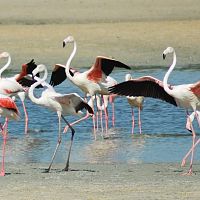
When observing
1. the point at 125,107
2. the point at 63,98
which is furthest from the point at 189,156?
the point at 125,107

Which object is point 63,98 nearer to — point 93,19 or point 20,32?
point 20,32

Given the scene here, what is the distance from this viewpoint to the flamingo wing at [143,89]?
11.1 meters

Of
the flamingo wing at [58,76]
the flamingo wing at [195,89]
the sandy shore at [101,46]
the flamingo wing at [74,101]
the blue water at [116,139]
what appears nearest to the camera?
the sandy shore at [101,46]

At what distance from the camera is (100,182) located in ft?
28.4

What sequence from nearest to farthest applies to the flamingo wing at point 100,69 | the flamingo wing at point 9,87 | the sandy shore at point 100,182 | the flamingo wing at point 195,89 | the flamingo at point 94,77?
the sandy shore at point 100,182, the flamingo wing at point 195,89, the flamingo wing at point 9,87, the flamingo wing at point 100,69, the flamingo at point 94,77

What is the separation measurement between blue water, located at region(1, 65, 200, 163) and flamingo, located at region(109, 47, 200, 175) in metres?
0.80

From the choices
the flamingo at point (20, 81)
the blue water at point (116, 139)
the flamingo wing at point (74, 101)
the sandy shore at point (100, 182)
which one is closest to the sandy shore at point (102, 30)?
the blue water at point (116, 139)

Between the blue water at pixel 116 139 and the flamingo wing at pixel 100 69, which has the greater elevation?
the flamingo wing at pixel 100 69

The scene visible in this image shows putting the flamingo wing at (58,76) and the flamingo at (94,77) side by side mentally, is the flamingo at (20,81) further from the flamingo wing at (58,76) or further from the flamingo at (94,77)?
the flamingo at (94,77)

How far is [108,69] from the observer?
46.2 ft

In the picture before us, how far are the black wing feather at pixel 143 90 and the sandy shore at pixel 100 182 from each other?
3.28ft

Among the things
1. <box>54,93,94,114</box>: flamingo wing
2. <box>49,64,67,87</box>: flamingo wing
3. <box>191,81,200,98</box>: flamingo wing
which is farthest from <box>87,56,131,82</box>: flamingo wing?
<box>191,81,200,98</box>: flamingo wing

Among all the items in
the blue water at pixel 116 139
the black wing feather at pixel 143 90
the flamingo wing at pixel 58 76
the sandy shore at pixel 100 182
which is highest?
the black wing feather at pixel 143 90

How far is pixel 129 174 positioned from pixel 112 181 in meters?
0.68
